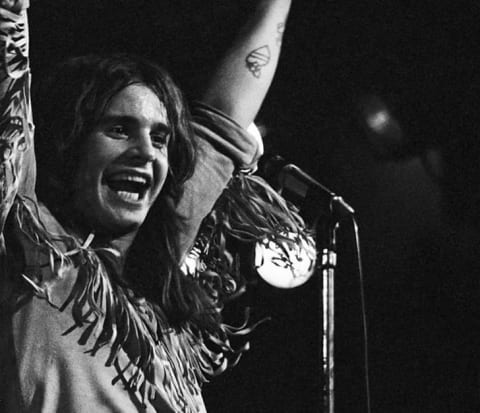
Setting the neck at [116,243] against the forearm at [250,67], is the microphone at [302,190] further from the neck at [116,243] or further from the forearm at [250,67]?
the neck at [116,243]

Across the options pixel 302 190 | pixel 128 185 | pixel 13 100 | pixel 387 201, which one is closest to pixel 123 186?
pixel 128 185

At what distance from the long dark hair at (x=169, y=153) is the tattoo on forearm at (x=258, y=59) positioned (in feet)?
0.48

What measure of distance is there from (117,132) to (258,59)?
29 centimetres

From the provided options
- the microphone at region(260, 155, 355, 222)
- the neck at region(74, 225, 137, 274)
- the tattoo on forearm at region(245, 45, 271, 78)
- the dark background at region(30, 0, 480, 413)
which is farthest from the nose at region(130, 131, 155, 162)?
the dark background at region(30, 0, 480, 413)


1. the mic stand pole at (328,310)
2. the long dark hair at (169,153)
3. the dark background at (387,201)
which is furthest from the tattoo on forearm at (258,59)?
the dark background at (387,201)

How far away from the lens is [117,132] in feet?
3.85

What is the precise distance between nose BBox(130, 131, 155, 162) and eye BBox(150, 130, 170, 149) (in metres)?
0.03

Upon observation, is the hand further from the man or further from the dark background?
the dark background

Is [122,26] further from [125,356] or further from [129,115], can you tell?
[125,356]

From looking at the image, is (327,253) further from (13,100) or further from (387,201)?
(13,100)

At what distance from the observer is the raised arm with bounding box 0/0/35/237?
0.90m

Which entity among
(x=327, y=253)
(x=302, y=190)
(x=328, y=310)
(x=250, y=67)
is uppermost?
(x=250, y=67)

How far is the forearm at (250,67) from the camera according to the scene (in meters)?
1.30

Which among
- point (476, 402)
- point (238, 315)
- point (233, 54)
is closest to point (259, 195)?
point (233, 54)
